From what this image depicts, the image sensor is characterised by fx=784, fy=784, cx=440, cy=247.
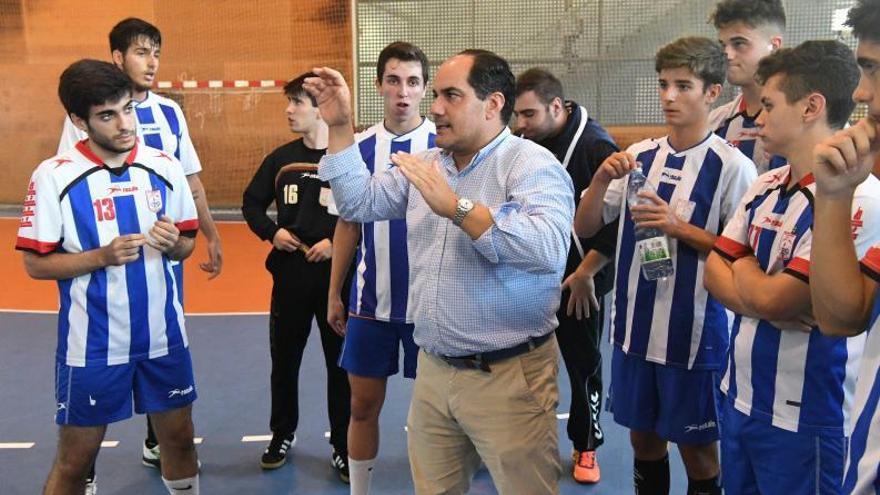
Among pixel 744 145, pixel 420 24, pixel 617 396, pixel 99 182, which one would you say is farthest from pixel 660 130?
pixel 99 182

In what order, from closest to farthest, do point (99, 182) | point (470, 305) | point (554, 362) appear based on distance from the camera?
point (470, 305), point (554, 362), point (99, 182)

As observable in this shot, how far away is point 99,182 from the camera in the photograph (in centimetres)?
293

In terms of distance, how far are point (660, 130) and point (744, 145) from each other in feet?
27.9

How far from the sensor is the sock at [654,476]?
319cm

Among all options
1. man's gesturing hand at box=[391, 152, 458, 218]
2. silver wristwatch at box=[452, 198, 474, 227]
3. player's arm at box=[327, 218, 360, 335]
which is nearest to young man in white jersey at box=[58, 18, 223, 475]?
player's arm at box=[327, 218, 360, 335]

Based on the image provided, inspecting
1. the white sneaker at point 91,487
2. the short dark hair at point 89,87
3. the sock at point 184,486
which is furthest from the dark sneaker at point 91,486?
the short dark hair at point 89,87

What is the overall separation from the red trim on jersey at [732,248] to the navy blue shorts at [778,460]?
1.54 feet

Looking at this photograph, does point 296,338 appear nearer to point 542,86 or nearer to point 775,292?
point 542,86

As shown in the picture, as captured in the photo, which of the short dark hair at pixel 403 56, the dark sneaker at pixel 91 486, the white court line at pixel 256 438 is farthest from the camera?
the white court line at pixel 256 438

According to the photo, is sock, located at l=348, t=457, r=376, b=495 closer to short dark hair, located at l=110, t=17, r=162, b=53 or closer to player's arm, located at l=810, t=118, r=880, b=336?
player's arm, located at l=810, t=118, r=880, b=336

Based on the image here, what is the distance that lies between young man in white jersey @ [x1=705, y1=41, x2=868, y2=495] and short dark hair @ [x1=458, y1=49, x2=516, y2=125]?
31.2 inches

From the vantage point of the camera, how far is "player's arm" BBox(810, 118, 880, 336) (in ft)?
5.04

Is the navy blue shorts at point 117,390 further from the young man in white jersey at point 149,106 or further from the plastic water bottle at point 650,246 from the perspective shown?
the plastic water bottle at point 650,246

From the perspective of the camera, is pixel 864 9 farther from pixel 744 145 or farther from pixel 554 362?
pixel 744 145
